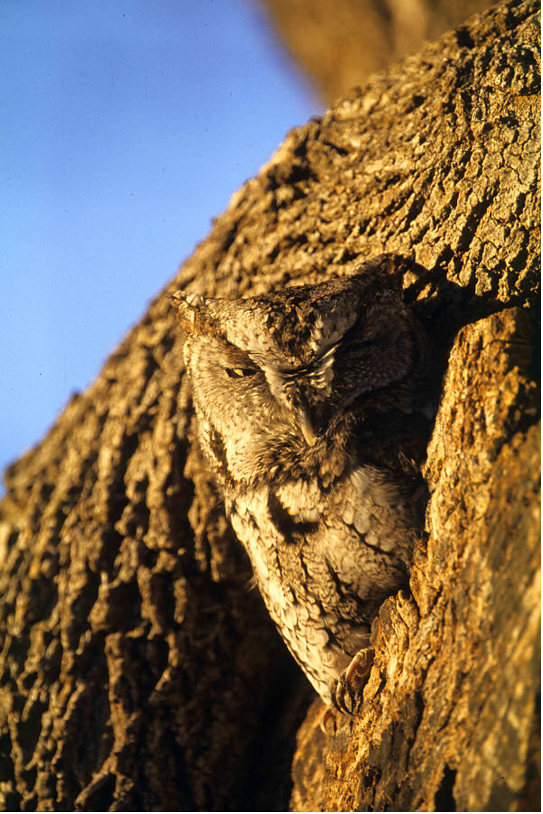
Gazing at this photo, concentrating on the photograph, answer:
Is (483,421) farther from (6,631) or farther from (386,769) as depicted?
(6,631)

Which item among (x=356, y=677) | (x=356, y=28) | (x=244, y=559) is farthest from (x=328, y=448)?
(x=356, y=28)

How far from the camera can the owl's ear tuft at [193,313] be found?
202cm

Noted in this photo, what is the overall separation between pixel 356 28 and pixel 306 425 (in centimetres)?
169

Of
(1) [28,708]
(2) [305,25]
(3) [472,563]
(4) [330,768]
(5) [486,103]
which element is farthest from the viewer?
(1) [28,708]

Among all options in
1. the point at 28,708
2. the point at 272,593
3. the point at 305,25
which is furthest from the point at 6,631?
the point at 305,25

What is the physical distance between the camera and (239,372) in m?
1.94

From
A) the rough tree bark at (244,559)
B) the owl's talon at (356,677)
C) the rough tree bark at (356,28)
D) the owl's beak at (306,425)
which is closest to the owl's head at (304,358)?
the owl's beak at (306,425)

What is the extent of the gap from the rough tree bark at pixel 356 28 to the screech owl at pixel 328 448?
3.48 feet

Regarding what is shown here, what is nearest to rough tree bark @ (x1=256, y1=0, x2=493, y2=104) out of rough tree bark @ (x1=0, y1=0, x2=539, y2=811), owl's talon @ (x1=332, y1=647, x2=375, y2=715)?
rough tree bark @ (x1=0, y1=0, x2=539, y2=811)

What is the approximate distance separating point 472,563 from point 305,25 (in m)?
2.08

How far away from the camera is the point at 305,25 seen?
2.20 m

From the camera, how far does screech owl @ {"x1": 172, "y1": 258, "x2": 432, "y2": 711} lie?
164 centimetres

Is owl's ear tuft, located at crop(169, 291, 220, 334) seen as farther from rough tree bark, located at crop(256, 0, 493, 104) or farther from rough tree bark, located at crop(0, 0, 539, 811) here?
rough tree bark, located at crop(256, 0, 493, 104)

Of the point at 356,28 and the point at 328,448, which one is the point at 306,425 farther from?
the point at 356,28
